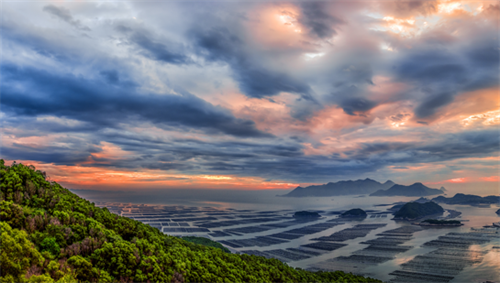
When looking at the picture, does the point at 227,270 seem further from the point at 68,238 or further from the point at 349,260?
the point at 349,260

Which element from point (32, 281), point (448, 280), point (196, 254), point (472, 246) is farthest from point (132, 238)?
point (472, 246)

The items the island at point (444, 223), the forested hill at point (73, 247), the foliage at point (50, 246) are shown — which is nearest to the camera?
the forested hill at point (73, 247)

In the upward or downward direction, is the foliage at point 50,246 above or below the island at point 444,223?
above

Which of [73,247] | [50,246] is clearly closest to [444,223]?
[73,247]

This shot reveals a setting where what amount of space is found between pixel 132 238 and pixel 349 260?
3432 inches

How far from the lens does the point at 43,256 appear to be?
40.2ft

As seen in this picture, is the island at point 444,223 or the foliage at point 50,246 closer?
the foliage at point 50,246

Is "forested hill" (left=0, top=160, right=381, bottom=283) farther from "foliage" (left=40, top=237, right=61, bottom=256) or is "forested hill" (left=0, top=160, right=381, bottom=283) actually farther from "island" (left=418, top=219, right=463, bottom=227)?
"island" (left=418, top=219, right=463, bottom=227)

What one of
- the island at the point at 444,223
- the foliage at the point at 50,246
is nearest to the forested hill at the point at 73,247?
the foliage at the point at 50,246

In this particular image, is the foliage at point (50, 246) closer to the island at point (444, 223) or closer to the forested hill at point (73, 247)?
the forested hill at point (73, 247)

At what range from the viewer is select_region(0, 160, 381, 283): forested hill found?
1145 cm

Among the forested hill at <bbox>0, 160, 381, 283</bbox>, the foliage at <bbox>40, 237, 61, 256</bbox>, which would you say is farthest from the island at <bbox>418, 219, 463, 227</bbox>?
the foliage at <bbox>40, 237, 61, 256</bbox>

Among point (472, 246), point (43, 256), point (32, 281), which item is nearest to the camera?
point (32, 281)

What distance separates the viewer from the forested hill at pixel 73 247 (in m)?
11.5
